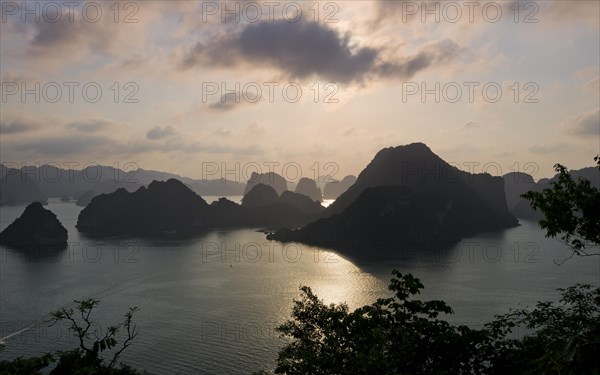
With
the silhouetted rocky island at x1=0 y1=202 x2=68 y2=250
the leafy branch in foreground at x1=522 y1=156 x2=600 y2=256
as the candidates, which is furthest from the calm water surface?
the leafy branch in foreground at x1=522 y1=156 x2=600 y2=256

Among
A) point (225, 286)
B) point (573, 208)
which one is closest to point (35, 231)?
point (225, 286)

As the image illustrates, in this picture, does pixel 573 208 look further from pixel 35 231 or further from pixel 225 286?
→ pixel 35 231

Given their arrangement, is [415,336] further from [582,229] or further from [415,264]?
[415,264]

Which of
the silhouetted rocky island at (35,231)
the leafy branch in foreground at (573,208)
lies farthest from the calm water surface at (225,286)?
the leafy branch in foreground at (573,208)

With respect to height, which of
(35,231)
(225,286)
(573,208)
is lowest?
(225,286)

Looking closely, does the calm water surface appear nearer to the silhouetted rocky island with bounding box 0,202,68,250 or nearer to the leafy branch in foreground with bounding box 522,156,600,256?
the silhouetted rocky island with bounding box 0,202,68,250

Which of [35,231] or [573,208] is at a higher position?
[573,208]

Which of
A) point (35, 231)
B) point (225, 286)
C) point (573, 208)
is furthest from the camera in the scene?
point (35, 231)
